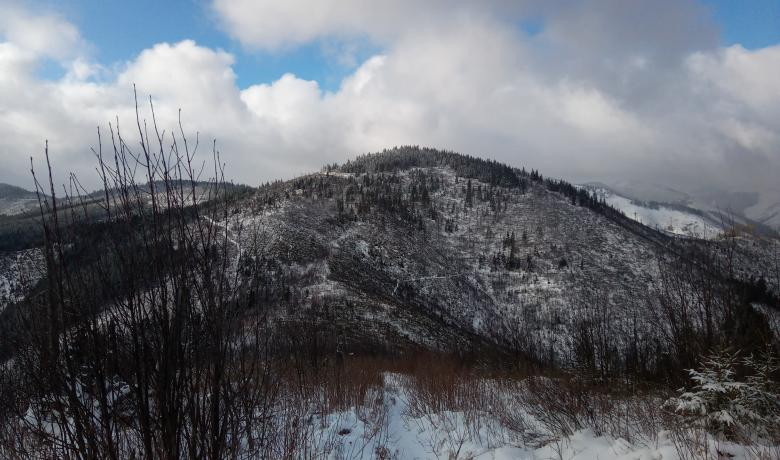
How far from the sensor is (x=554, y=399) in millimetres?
6969

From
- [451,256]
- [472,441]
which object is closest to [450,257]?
[451,256]

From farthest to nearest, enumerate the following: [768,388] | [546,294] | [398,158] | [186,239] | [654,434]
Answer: [398,158] < [546,294] < [768,388] < [654,434] < [186,239]

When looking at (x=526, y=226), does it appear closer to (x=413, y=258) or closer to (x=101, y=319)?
(x=413, y=258)

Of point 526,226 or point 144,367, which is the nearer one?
point 144,367

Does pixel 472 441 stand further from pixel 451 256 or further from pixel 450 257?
pixel 451 256

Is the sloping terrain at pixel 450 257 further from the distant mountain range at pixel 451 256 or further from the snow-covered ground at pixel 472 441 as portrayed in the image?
the snow-covered ground at pixel 472 441

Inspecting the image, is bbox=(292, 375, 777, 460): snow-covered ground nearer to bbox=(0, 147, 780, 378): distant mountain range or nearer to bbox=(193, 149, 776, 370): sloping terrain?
bbox=(0, 147, 780, 378): distant mountain range

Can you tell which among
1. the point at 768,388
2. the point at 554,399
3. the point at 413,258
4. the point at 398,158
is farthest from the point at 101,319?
the point at 398,158

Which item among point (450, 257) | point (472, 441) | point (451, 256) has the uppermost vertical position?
point (472, 441)

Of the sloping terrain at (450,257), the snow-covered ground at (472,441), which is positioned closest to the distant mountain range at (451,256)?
the sloping terrain at (450,257)

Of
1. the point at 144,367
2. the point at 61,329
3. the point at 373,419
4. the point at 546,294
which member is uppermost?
the point at 61,329

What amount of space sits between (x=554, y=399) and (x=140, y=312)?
6.65 metres

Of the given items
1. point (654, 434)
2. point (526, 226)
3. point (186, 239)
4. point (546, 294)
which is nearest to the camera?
point (186, 239)

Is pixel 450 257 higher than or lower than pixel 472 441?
lower
